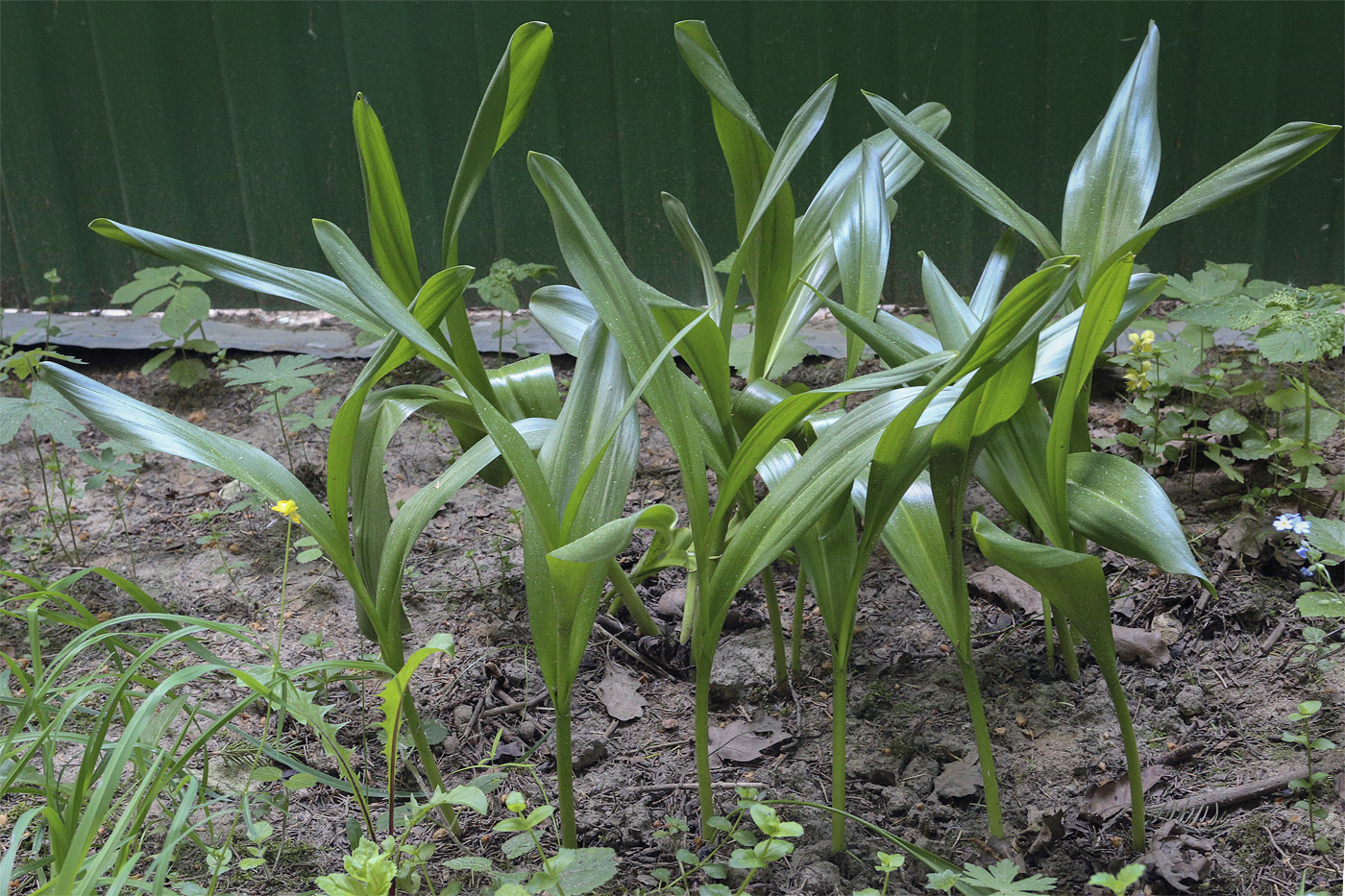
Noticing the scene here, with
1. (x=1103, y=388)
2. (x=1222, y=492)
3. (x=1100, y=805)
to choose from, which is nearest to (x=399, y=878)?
(x=1100, y=805)

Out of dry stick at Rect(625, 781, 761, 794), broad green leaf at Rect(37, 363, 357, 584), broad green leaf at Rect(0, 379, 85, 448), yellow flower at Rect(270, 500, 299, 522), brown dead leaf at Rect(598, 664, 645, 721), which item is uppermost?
broad green leaf at Rect(37, 363, 357, 584)

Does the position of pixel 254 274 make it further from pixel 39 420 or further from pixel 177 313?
pixel 177 313

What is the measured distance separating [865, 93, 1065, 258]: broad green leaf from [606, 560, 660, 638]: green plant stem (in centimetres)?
66

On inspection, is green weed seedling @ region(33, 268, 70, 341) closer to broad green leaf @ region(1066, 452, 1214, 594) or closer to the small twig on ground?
broad green leaf @ region(1066, 452, 1214, 594)

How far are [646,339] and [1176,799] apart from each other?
799 millimetres

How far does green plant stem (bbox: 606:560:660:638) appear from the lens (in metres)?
1.38

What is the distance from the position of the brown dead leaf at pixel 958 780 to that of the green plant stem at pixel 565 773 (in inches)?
17.3

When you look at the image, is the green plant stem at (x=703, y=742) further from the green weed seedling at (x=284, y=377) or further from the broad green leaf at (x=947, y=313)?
the green weed seedling at (x=284, y=377)

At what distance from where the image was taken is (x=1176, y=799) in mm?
1129

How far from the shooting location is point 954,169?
112 centimetres

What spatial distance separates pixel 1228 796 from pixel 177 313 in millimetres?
2257

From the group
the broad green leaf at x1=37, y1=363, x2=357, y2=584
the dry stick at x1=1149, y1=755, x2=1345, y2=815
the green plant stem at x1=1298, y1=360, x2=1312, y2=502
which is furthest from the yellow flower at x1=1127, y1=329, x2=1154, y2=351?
the broad green leaf at x1=37, y1=363, x2=357, y2=584

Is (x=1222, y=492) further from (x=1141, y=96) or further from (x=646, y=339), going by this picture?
(x=646, y=339)

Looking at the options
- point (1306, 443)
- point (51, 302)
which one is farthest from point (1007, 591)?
point (51, 302)
